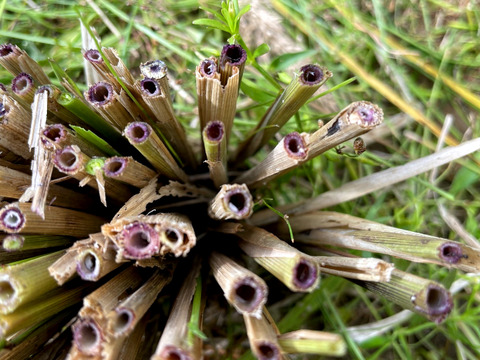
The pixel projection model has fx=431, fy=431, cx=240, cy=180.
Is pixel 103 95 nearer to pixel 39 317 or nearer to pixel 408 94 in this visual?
pixel 39 317

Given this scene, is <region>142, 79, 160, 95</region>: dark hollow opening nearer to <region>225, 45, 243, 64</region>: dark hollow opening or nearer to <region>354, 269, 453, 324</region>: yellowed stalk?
<region>225, 45, 243, 64</region>: dark hollow opening

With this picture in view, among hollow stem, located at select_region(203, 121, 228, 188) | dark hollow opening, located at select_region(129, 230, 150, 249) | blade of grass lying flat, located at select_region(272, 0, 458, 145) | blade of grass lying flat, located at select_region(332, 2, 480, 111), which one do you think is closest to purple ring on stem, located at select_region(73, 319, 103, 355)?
dark hollow opening, located at select_region(129, 230, 150, 249)

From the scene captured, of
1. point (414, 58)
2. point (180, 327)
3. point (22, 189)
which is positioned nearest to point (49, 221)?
point (22, 189)

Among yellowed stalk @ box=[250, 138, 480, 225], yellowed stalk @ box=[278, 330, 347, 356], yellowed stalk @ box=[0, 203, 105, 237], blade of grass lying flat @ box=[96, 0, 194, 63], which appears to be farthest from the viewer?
blade of grass lying flat @ box=[96, 0, 194, 63]

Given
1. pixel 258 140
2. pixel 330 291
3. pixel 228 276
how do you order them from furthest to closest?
1. pixel 330 291
2. pixel 258 140
3. pixel 228 276

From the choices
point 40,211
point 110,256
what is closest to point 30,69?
point 40,211

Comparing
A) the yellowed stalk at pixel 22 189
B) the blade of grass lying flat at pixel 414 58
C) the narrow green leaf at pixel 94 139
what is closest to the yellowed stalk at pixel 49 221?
the yellowed stalk at pixel 22 189
